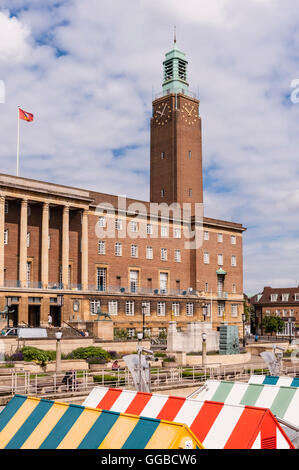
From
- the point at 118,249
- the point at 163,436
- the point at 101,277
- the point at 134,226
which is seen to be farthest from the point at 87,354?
the point at 163,436

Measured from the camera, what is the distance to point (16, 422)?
11820mm

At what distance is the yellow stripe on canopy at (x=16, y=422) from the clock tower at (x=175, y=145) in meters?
70.7

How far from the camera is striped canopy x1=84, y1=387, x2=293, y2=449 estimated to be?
1091 cm

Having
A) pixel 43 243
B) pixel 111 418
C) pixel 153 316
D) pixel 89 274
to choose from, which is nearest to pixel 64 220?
pixel 43 243

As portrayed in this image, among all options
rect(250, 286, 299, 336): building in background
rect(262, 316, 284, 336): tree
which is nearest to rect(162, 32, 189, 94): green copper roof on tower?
rect(262, 316, 284, 336): tree

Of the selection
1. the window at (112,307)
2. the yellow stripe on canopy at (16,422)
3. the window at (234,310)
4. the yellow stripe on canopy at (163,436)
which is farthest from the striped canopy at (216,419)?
the window at (234,310)

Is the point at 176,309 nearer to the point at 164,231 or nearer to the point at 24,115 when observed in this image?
the point at 164,231

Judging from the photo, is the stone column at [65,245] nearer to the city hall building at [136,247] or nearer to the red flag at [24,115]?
the city hall building at [136,247]

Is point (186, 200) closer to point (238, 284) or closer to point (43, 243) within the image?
point (238, 284)

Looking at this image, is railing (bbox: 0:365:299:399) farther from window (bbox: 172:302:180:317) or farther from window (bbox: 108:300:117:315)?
window (bbox: 172:302:180:317)

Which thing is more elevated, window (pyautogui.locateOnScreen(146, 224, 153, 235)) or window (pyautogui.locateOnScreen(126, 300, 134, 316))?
window (pyautogui.locateOnScreen(146, 224, 153, 235))

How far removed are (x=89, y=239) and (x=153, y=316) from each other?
13462mm

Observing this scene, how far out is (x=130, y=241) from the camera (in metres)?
72.2

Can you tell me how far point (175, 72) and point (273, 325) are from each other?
1949 inches
